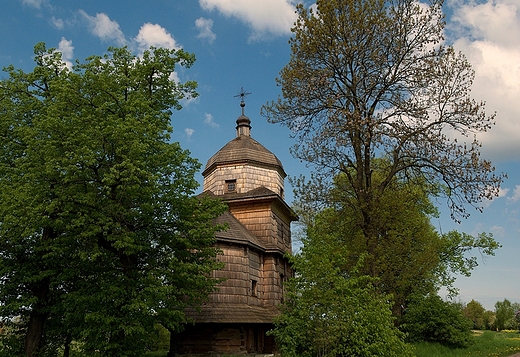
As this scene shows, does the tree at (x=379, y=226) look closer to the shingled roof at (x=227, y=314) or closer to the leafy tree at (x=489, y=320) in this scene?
the shingled roof at (x=227, y=314)

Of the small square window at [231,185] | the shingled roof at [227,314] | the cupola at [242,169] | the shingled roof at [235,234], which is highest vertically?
the cupola at [242,169]

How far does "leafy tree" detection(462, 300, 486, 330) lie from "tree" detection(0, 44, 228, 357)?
55000mm

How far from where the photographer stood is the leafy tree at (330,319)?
1190 cm

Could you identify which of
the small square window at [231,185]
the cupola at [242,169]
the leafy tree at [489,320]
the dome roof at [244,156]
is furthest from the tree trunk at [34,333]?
the leafy tree at [489,320]

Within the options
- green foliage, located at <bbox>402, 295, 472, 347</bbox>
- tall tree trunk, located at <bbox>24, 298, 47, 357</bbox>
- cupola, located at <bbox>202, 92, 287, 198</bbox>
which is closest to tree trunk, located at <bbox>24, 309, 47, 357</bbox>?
tall tree trunk, located at <bbox>24, 298, 47, 357</bbox>

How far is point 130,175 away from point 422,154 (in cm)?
957

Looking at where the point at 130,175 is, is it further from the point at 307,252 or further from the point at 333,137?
the point at 333,137

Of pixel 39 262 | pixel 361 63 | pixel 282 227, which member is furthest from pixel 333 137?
pixel 282 227

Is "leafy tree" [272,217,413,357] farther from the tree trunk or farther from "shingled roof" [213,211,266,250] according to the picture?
the tree trunk

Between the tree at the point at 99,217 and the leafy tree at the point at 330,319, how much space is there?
3.59m

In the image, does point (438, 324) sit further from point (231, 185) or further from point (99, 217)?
point (99, 217)

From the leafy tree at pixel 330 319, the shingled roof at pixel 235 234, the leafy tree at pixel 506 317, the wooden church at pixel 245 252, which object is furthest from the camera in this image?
the leafy tree at pixel 506 317

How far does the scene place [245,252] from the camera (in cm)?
2184

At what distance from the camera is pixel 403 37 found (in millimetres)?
14828
